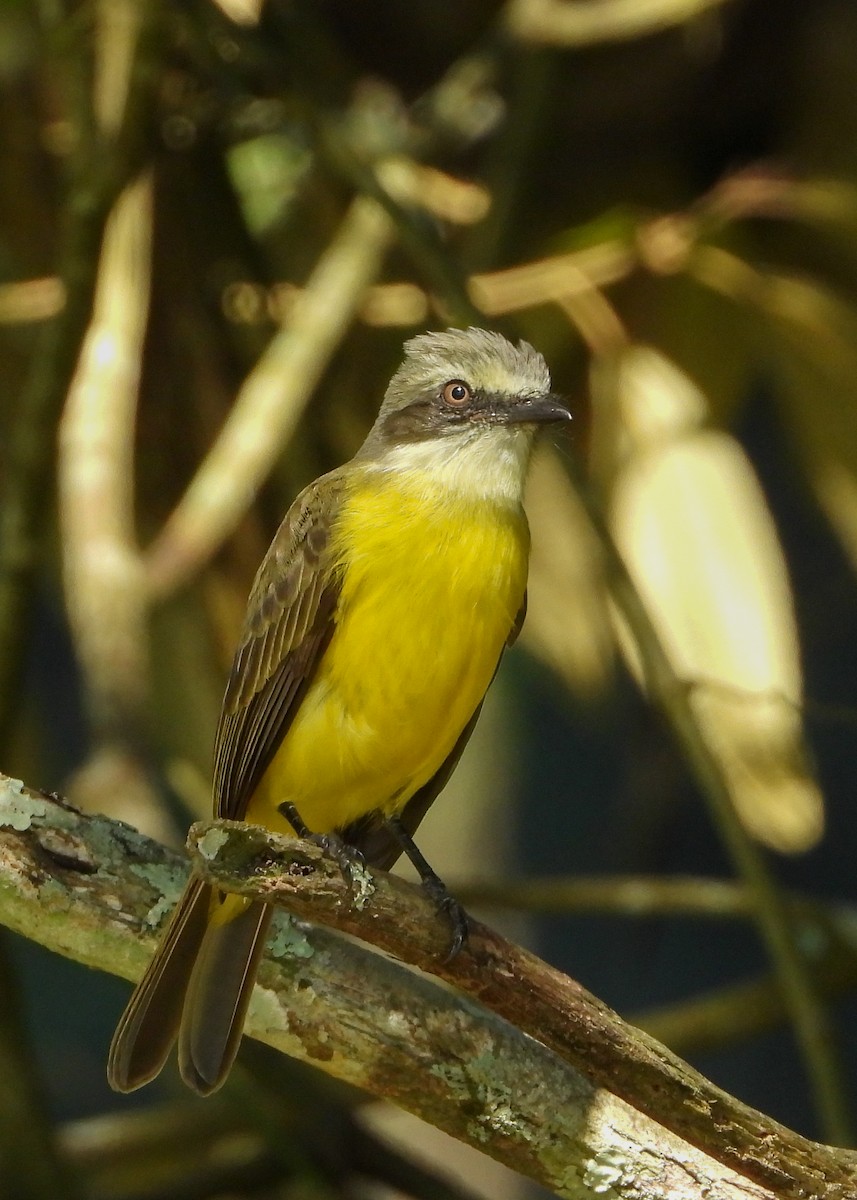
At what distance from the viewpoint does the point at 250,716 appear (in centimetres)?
306

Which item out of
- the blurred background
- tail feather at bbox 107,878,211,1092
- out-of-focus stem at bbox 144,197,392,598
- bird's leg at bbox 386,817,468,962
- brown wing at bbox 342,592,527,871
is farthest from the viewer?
out-of-focus stem at bbox 144,197,392,598

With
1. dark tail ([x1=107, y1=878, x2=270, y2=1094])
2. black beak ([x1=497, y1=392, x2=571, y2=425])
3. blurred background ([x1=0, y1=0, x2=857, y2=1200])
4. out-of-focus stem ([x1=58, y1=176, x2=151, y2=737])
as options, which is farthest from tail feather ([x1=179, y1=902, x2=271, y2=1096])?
black beak ([x1=497, y1=392, x2=571, y2=425])

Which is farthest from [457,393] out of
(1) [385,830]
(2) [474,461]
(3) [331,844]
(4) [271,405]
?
(3) [331,844]

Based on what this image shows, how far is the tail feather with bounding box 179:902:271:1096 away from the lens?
268cm

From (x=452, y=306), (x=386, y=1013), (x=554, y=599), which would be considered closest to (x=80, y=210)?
(x=452, y=306)

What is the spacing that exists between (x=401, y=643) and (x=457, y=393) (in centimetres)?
61

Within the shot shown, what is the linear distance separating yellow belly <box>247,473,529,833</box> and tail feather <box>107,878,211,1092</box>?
444 mm

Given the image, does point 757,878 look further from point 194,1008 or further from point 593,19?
point 593,19

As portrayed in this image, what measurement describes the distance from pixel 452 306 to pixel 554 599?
97 cm

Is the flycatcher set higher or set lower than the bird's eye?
lower

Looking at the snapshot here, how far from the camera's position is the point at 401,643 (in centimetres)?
299

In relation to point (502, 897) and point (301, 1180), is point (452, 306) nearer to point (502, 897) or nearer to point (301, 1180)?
point (502, 897)

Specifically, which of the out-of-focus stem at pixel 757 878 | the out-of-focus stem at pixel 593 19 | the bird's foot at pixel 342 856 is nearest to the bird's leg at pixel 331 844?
the bird's foot at pixel 342 856

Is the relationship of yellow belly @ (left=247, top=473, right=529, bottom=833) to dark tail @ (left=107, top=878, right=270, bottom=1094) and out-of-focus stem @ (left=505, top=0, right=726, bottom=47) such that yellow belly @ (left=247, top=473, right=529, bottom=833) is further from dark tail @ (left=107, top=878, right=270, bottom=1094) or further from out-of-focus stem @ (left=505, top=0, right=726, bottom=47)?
out-of-focus stem @ (left=505, top=0, right=726, bottom=47)
